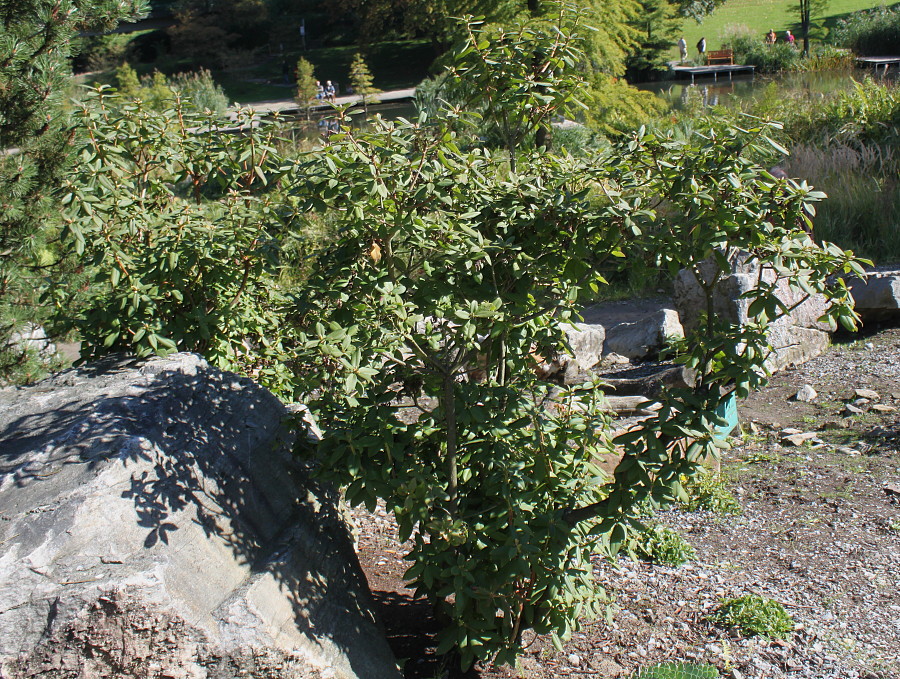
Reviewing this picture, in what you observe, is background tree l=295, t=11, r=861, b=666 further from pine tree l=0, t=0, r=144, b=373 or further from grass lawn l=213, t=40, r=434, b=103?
grass lawn l=213, t=40, r=434, b=103

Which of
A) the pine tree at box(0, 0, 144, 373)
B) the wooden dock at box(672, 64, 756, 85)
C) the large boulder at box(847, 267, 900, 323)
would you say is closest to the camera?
the pine tree at box(0, 0, 144, 373)

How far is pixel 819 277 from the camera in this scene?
2445 millimetres

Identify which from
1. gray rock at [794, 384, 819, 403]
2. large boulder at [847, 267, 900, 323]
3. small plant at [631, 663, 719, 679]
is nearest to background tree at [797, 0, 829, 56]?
large boulder at [847, 267, 900, 323]

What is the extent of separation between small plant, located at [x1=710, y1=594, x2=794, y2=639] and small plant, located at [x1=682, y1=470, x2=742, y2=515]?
83 centimetres

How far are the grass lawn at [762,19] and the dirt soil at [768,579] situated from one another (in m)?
41.6

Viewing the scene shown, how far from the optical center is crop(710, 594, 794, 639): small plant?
3096 millimetres

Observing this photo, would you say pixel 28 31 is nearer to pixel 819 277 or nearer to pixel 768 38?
pixel 819 277

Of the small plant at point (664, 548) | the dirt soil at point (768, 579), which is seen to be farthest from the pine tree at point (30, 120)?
the small plant at point (664, 548)

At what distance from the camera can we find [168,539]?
2.46 meters

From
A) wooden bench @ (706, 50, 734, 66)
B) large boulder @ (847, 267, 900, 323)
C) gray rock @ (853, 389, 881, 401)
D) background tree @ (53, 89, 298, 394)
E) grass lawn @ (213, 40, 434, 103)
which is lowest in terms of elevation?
gray rock @ (853, 389, 881, 401)

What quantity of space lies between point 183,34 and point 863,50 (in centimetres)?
3296

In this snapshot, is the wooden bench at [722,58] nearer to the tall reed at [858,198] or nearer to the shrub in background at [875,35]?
the shrub in background at [875,35]

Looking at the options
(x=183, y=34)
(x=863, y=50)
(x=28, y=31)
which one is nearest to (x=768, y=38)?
(x=863, y=50)

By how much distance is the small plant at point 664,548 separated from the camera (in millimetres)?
3670
